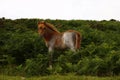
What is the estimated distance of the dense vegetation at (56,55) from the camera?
1548 cm

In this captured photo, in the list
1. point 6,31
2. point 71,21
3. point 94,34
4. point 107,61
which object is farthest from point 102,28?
point 107,61

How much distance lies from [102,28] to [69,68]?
31.8 ft

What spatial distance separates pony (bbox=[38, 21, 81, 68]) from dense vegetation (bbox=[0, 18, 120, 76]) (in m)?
0.33

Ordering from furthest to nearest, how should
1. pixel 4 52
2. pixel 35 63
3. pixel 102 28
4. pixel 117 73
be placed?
pixel 102 28 → pixel 4 52 → pixel 35 63 → pixel 117 73

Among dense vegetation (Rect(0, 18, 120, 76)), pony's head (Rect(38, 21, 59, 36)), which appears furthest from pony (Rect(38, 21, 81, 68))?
dense vegetation (Rect(0, 18, 120, 76))

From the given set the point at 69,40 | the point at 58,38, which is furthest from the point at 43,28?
the point at 69,40

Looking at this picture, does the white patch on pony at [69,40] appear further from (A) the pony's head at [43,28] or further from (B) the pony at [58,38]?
(A) the pony's head at [43,28]

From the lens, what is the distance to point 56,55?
18.1 m

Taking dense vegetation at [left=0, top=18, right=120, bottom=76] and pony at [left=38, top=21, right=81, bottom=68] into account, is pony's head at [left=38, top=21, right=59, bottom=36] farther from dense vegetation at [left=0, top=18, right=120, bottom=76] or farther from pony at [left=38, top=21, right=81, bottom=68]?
dense vegetation at [left=0, top=18, right=120, bottom=76]

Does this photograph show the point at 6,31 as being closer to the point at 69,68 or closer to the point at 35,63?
the point at 35,63

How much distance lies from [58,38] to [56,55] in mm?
774

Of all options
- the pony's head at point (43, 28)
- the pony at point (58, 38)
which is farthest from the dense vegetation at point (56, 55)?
the pony's head at point (43, 28)

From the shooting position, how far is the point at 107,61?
1544 cm

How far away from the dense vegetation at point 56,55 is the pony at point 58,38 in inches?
13.0
